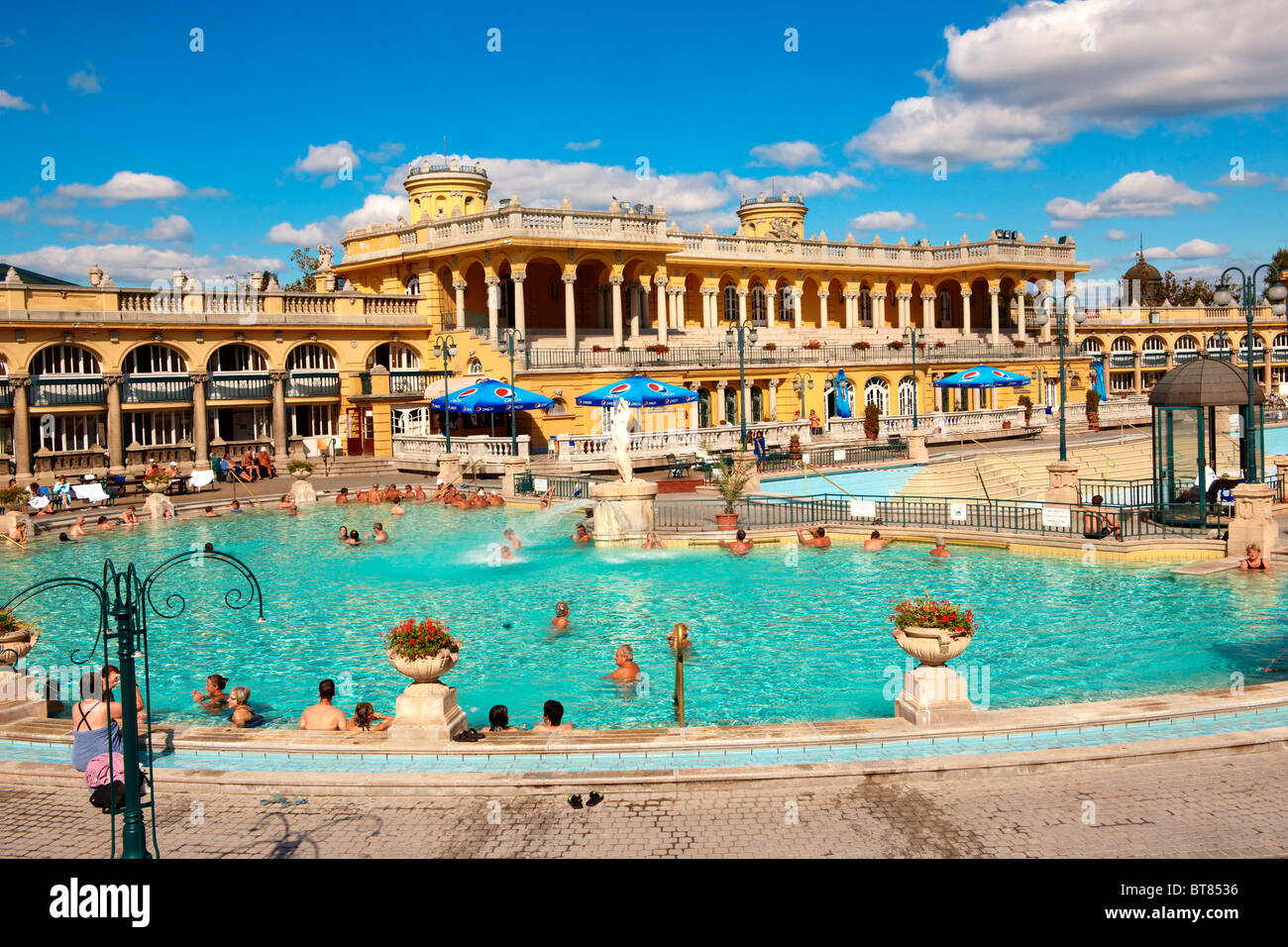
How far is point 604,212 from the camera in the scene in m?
46.1

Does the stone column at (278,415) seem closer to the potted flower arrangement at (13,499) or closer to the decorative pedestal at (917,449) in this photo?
the potted flower arrangement at (13,499)

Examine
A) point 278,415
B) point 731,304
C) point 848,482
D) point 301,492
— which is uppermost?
point 731,304

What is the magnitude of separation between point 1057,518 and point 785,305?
39806 millimetres

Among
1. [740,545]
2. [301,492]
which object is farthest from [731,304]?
[740,545]

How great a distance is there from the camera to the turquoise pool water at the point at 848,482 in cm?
3341

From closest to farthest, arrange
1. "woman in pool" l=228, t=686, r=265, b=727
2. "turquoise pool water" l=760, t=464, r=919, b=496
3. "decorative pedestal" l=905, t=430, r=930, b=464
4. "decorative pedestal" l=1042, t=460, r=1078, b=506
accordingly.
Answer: "woman in pool" l=228, t=686, r=265, b=727, "decorative pedestal" l=1042, t=460, r=1078, b=506, "turquoise pool water" l=760, t=464, r=919, b=496, "decorative pedestal" l=905, t=430, r=930, b=464

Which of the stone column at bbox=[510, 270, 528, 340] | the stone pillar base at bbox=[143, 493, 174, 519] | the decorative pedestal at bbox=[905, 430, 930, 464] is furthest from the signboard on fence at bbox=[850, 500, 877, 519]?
the stone column at bbox=[510, 270, 528, 340]

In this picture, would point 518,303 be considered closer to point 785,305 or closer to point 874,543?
point 785,305

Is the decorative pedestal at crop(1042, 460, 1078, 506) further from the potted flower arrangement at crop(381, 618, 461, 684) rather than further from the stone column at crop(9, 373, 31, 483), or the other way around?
the stone column at crop(9, 373, 31, 483)

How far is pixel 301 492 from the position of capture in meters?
33.7

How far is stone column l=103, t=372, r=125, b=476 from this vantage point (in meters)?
37.8

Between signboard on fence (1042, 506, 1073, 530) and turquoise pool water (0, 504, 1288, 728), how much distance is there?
156 centimetres

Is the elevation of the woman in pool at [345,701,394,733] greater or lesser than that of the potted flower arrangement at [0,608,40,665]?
lesser
